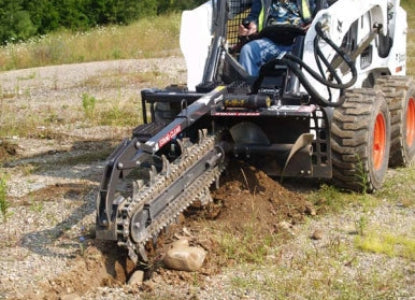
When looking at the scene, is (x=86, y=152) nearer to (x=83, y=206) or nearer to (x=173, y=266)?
(x=83, y=206)

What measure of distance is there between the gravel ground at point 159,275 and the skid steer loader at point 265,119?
39cm

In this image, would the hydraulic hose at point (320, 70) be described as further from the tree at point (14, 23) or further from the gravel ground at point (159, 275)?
the tree at point (14, 23)

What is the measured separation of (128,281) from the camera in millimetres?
5188

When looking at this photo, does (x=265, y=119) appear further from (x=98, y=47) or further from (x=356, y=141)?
(x=98, y=47)

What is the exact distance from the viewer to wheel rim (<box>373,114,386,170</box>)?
7000mm

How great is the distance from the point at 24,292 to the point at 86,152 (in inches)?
168

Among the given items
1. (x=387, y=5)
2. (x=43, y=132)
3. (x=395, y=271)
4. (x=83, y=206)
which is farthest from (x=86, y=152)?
(x=395, y=271)

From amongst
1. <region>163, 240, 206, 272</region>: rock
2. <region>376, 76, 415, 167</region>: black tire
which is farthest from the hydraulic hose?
<region>163, 240, 206, 272</region>: rock

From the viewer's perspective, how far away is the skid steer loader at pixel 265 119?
5430 millimetres

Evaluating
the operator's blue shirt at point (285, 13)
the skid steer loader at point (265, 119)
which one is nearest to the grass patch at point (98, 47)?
the operator's blue shirt at point (285, 13)

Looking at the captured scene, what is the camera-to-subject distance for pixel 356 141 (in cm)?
641

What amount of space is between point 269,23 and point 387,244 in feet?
9.40

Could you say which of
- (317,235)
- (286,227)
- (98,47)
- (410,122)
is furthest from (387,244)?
(98,47)

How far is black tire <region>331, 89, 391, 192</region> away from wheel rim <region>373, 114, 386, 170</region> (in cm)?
18
